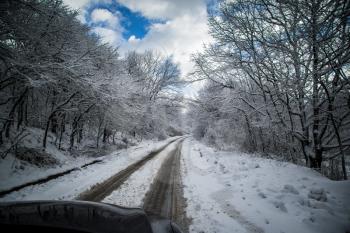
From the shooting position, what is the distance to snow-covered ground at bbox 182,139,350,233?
188 inches


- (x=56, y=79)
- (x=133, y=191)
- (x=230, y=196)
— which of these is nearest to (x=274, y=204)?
(x=230, y=196)

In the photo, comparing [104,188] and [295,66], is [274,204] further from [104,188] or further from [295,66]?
[104,188]

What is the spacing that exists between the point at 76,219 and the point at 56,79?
9.10 m

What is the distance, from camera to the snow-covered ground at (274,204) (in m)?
4.78

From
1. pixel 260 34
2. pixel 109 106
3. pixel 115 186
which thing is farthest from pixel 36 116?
pixel 260 34

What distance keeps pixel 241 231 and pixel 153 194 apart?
3.35 m

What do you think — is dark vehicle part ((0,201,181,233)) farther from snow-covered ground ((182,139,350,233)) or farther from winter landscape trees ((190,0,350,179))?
winter landscape trees ((190,0,350,179))

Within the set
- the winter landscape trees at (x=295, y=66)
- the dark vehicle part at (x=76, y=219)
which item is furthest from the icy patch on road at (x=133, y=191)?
the winter landscape trees at (x=295, y=66)

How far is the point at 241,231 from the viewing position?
4.63m

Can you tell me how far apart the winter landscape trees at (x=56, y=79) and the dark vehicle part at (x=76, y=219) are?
19.7 feet

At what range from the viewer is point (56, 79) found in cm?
936

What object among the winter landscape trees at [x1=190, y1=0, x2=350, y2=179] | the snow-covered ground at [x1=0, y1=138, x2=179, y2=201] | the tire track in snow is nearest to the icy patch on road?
the tire track in snow

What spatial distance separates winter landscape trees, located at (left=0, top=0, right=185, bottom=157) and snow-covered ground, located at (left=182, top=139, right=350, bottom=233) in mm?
7025

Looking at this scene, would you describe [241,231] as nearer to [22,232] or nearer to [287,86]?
[22,232]
